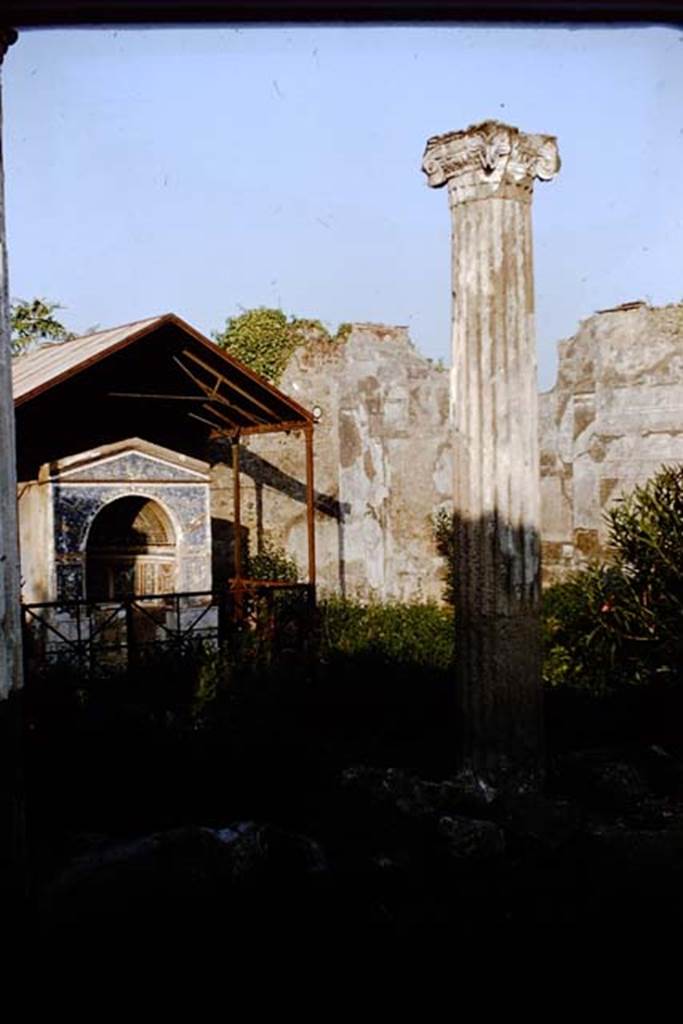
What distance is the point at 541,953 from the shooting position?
4.43 meters

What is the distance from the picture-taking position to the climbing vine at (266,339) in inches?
611

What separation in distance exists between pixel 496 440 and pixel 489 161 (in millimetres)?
1611

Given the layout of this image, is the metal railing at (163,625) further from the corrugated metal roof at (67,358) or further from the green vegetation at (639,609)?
the green vegetation at (639,609)

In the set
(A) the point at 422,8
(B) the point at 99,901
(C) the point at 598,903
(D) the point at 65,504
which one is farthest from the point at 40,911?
(D) the point at 65,504

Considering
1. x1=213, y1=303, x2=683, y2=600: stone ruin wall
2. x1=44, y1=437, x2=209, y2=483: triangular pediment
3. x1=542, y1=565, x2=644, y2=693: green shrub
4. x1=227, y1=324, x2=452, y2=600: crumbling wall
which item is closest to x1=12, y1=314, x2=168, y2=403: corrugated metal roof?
x1=44, y1=437, x2=209, y2=483: triangular pediment

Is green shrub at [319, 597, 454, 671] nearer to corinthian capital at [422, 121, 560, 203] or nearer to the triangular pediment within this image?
the triangular pediment

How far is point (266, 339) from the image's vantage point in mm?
15547

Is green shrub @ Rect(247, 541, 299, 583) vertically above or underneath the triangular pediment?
underneath

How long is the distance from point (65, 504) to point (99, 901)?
6.95 m

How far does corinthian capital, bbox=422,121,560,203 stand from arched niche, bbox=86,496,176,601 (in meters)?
6.51

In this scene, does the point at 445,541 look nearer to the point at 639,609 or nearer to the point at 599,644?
the point at 599,644

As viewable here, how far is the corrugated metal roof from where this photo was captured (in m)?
9.63

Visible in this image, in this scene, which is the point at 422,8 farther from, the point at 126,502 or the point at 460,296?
the point at 126,502

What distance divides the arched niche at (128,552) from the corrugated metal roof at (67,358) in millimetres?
1762
